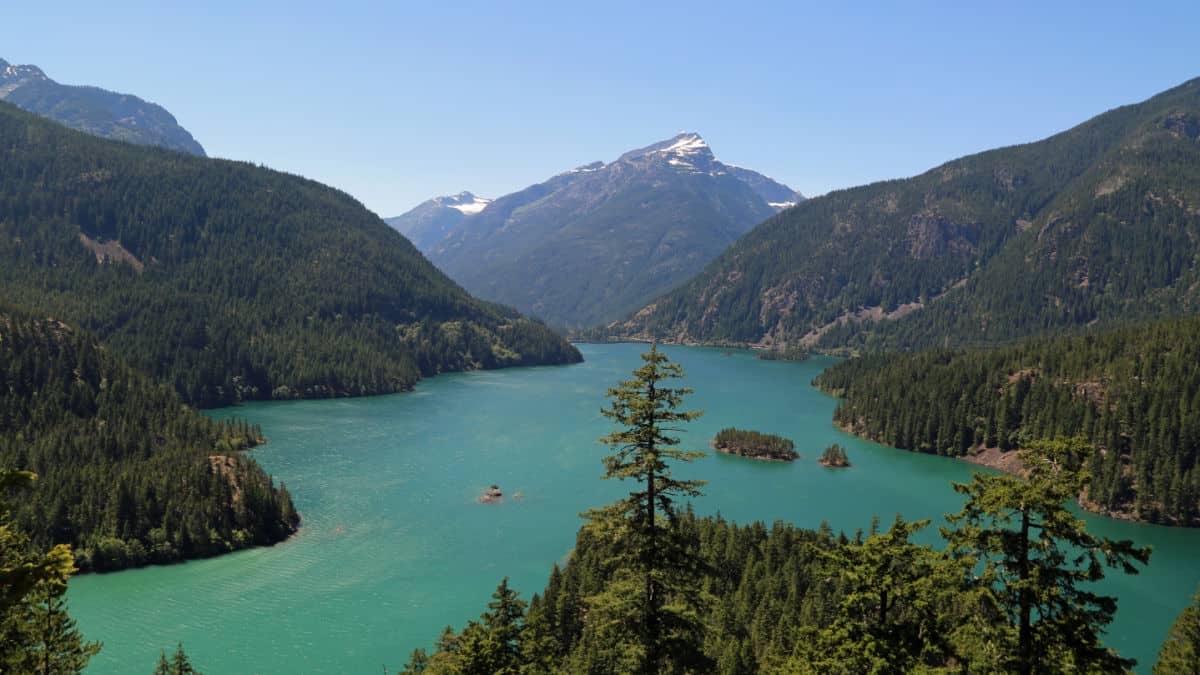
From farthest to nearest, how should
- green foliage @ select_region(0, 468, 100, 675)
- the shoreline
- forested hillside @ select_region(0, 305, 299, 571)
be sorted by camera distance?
the shoreline → forested hillside @ select_region(0, 305, 299, 571) → green foliage @ select_region(0, 468, 100, 675)

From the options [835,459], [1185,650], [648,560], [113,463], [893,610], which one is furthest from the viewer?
[835,459]

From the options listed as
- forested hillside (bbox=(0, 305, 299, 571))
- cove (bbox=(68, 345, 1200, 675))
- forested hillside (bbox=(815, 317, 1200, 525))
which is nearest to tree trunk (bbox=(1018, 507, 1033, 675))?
cove (bbox=(68, 345, 1200, 675))

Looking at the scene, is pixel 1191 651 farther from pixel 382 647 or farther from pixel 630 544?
pixel 382 647

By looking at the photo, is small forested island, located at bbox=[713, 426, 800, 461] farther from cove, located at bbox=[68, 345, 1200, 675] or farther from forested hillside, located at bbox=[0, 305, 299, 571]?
forested hillside, located at bbox=[0, 305, 299, 571]

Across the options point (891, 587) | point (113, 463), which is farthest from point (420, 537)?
point (891, 587)

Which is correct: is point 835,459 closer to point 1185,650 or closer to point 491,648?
point 1185,650

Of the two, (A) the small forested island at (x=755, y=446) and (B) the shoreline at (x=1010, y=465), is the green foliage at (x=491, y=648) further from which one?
(A) the small forested island at (x=755, y=446)

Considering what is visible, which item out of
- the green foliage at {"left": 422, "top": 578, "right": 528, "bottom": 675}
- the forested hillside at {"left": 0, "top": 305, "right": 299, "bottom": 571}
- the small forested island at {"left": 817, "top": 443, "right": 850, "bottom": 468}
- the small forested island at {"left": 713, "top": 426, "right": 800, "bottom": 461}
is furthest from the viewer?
the small forested island at {"left": 713, "top": 426, "right": 800, "bottom": 461}
